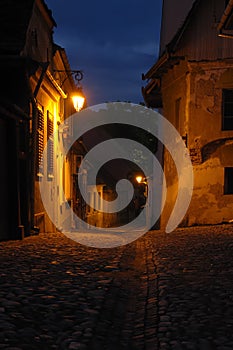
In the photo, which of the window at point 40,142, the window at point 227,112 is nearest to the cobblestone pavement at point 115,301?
the window at point 40,142

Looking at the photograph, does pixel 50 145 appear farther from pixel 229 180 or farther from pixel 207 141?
pixel 229 180

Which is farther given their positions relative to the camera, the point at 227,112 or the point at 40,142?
the point at 227,112

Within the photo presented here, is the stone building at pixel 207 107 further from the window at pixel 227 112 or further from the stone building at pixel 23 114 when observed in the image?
the stone building at pixel 23 114

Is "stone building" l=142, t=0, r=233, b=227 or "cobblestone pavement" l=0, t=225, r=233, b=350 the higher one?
"stone building" l=142, t=0, r=233, b=227

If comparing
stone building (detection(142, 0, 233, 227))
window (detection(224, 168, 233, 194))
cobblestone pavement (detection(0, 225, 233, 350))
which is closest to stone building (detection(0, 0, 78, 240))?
cobblestone pavement (detection(0, 225, 233, 350))

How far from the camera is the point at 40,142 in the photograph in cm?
1306

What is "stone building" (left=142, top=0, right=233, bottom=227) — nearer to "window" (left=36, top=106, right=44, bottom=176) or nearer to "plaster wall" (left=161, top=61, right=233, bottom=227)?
"plaster wall" (left=161, top=61, right=233, bottom=227)

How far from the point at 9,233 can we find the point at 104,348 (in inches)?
271

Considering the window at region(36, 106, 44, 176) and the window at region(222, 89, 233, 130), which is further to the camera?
the window at region(222, 89, 233, 130)

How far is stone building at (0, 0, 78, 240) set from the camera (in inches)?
393

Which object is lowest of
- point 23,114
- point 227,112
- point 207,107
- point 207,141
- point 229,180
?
point 229,180

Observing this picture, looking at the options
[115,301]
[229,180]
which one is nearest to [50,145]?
[229,180]

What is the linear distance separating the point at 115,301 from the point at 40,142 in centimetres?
870

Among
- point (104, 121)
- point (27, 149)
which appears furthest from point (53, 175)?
point (104, 121)
